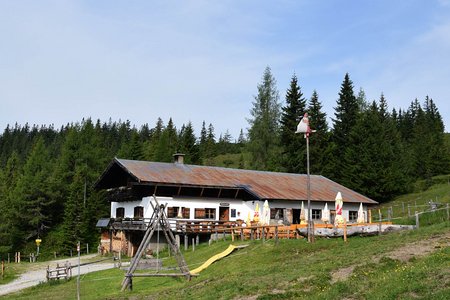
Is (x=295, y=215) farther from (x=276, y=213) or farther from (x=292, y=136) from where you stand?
(x=292, y=136)

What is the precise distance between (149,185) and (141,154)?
41774 mm

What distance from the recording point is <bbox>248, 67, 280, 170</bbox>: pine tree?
204 ft

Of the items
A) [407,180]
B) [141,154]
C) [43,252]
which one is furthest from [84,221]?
[407,180]

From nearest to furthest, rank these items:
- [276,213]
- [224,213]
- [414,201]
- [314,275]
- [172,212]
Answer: [314,275], [172,212], [276,213], [224,213], [414,201]

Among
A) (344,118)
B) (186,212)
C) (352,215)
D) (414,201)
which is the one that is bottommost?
(352,215)

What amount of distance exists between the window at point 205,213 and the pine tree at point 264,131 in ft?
76.1

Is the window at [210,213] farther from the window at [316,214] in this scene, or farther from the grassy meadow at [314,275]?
the grassy meadow at [314,275]

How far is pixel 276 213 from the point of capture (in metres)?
40.0

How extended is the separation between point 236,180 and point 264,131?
69.0 feet

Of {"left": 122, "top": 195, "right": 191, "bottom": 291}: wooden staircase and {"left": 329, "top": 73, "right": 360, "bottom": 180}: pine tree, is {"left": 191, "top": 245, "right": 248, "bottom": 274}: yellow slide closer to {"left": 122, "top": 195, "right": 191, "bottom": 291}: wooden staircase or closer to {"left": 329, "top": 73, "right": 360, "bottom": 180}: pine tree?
{"left": 122, "top": 195, "right": 191, "bottom": 291}: wooden staircase

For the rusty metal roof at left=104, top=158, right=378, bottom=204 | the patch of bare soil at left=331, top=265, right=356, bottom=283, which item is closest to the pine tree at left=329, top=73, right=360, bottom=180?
the rusty metal roof at left=104, top=158, right=378, bottom=204

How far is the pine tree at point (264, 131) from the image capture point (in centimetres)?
6231

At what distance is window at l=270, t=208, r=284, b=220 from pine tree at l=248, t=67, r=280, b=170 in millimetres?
21606

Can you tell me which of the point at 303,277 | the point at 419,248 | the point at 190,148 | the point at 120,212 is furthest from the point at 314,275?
the point at 190,148
